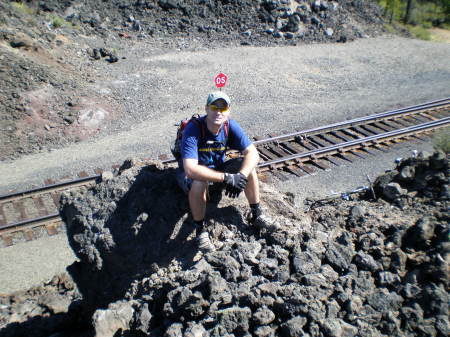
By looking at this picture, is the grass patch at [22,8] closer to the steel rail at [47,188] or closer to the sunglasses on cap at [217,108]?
the steel rail at [47,188]

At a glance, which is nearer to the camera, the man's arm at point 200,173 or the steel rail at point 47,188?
the man's arm at point 200,173

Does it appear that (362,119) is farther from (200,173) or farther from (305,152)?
(200,173)

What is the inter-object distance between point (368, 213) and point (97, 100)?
8743mm

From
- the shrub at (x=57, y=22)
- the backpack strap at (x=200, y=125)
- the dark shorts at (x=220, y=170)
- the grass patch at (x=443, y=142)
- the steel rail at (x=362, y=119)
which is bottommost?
the steel rail at (x=362, y=119)

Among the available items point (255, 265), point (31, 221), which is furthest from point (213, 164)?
point (31, 221)

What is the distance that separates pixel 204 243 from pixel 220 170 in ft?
3.14

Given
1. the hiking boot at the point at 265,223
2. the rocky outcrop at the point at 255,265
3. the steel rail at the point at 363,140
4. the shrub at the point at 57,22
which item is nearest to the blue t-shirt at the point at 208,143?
the rocky outcrop at the point at 255,265

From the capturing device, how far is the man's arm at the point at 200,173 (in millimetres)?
4941

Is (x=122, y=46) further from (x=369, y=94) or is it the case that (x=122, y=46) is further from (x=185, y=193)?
(x=185, y=193)

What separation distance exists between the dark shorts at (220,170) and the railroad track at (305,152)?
132 inches

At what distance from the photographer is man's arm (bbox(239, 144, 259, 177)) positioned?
512 cm

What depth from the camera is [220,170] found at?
5512 millimetres

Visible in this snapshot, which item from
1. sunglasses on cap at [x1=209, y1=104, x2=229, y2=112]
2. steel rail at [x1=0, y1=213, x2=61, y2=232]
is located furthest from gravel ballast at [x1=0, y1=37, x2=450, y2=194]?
sunglasses on cap at [x1=209, y1=104, x2=229, y2=112]

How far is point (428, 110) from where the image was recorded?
40.5 ft
